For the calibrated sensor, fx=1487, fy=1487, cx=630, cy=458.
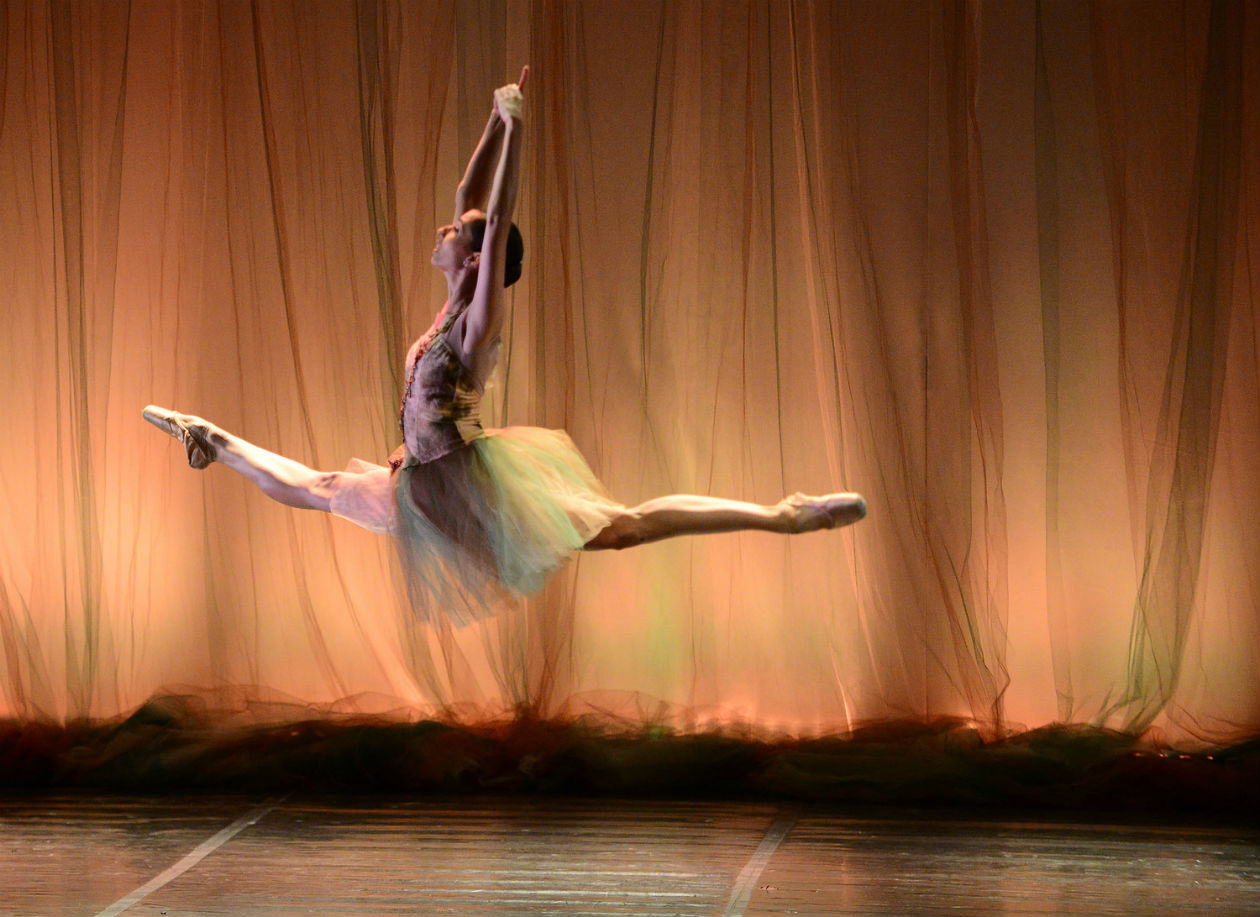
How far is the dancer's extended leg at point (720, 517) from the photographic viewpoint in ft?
9.52

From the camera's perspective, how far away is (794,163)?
4.19 meters

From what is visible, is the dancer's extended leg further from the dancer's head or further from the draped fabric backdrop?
the draped fabric backdrop

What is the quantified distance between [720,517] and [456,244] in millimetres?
754

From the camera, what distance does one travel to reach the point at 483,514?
300 cm

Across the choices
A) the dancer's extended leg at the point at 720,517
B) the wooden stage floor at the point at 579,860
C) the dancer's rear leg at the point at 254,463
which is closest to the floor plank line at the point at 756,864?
the wooden stage floor at the point at 579,860

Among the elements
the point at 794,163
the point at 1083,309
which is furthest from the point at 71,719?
the point at 1083,309

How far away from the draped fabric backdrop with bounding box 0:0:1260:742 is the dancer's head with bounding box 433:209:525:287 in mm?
1203

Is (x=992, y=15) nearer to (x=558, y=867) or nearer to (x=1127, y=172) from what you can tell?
(x=1127, y=172)

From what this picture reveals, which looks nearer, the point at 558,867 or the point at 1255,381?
the point at 558,867

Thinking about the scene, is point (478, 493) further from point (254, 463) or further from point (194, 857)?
point (194, 857)

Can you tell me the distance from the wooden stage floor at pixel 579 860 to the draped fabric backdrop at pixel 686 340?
412 mm

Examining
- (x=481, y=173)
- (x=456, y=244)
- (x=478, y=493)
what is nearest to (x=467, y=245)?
(x=456, y=244)

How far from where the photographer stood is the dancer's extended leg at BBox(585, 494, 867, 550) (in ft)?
9.52

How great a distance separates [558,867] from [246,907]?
69 centimetres
